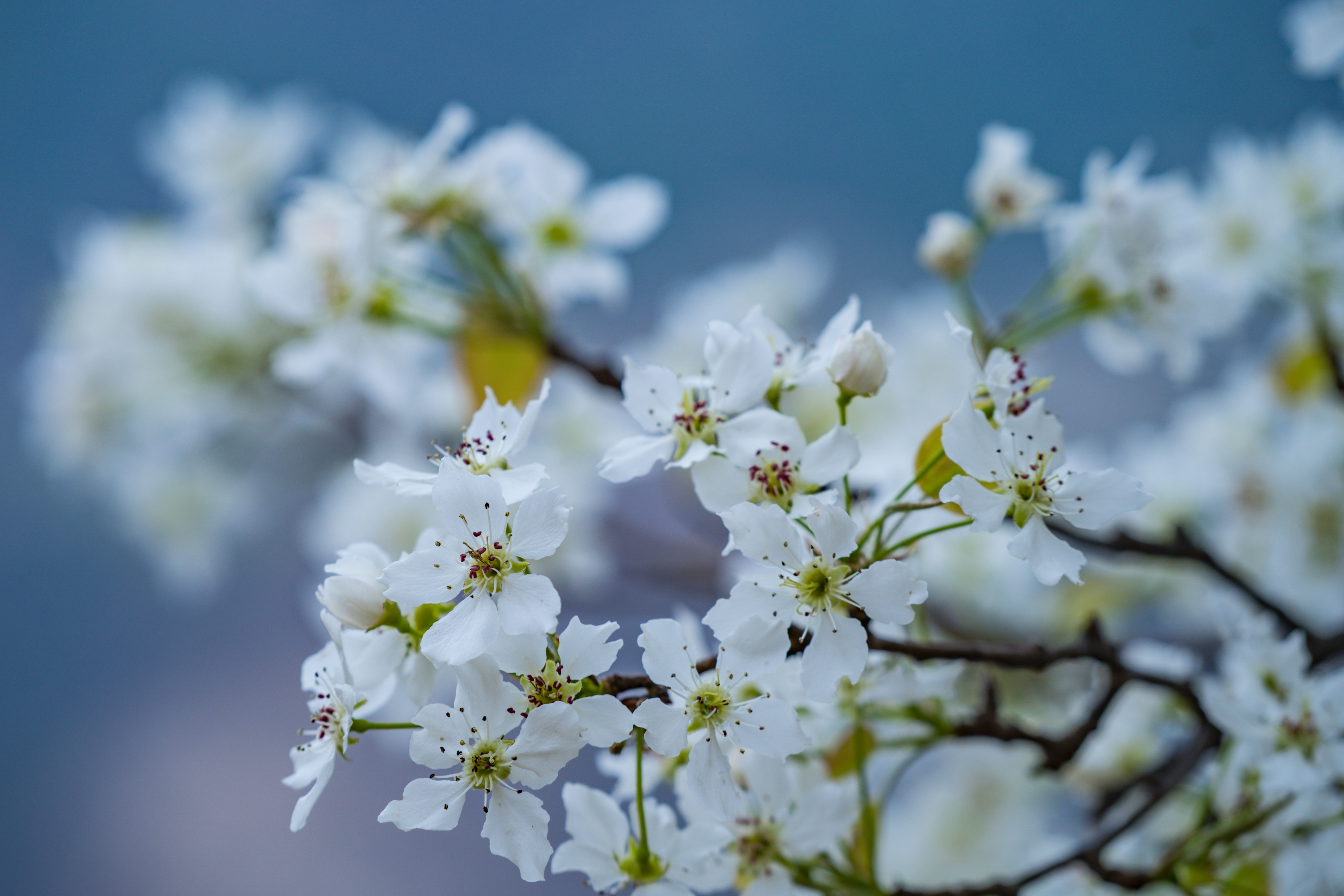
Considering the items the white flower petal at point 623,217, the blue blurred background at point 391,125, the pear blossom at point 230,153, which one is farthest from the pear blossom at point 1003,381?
the blue blurred background at point 391,125

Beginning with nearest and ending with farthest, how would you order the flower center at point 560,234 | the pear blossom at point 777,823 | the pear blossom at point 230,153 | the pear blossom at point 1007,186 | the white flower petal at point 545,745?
the white flower petal at point 545,745
the pear blossom at point 777,823
the pear blossom at point 1007,186
the flower center at point 560,234
the pear blossom at point 230,153

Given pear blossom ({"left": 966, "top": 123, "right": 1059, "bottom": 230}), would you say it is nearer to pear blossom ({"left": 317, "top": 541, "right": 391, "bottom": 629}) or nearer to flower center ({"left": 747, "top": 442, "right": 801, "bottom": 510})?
flower center ({"left": 747, "top": 442, "right": 801, "bottom": 510})

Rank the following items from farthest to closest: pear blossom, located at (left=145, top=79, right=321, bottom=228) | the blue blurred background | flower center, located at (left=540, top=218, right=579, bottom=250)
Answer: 1. the blue blurred background
2. pear blossom, located at (left=145, top=79, right=321, bottom=228)
3. flower center, located at (left=540, top=218, right=579, bottom=250)

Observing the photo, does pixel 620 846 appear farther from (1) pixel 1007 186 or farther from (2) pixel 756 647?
(1) pixel 1007 186

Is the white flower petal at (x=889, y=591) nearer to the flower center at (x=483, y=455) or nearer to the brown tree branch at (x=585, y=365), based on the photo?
the flower center at (x=483, y=455)

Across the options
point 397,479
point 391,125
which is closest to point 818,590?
point 397,479

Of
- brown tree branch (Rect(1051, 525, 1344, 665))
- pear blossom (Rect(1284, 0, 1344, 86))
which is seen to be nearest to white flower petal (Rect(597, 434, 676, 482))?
brown tree branch (Rect(1051, 525, 1344, 665))
